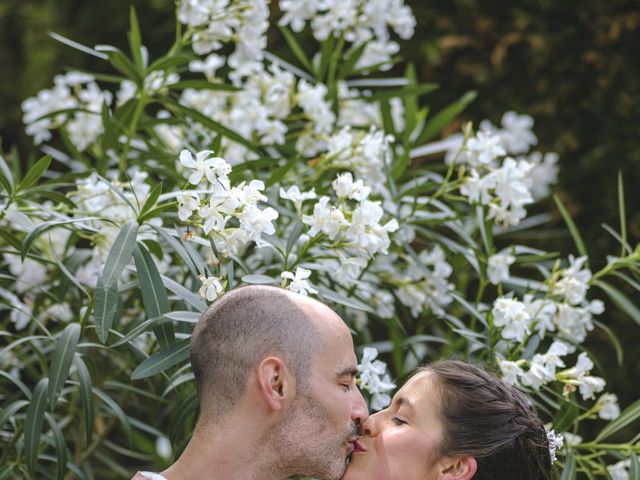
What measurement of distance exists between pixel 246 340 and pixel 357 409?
28cm

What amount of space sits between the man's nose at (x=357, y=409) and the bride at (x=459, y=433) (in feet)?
0.20

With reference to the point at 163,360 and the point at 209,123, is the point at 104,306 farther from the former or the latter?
the point at 209,123

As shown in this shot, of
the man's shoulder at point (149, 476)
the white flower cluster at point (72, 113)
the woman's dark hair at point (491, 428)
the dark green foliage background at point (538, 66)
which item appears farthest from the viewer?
the dark green foliage background at point (538, 66)

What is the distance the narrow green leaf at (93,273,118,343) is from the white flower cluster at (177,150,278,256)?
218 mm

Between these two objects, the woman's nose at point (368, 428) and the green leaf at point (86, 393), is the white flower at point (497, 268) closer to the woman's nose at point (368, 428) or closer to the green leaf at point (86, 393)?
the woman's nose at point (368, 428)

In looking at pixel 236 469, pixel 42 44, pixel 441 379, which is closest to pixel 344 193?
pixel 441 379

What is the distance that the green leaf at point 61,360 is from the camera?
2.17 meters

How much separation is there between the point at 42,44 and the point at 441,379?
3.26 m

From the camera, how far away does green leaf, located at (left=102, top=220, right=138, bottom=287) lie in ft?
6.77

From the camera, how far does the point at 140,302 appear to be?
277cm

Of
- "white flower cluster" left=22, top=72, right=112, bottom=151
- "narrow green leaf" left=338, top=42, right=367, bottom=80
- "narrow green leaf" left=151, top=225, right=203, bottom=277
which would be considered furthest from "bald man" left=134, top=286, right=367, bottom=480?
"white flower cluster" left=22, top=72, right=112, bottom=151

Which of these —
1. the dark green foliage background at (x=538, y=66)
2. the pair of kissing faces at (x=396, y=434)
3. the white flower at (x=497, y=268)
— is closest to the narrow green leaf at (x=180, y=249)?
the pair of kissing faces at (x=396, y=434)

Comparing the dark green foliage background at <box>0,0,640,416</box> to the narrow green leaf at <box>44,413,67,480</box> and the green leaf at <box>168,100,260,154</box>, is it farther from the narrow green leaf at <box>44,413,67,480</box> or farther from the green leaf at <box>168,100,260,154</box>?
the narrow green leaf at <box>44,413,67,480</box>

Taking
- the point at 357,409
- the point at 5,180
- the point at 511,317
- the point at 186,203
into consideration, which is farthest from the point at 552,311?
the point at 5,180
